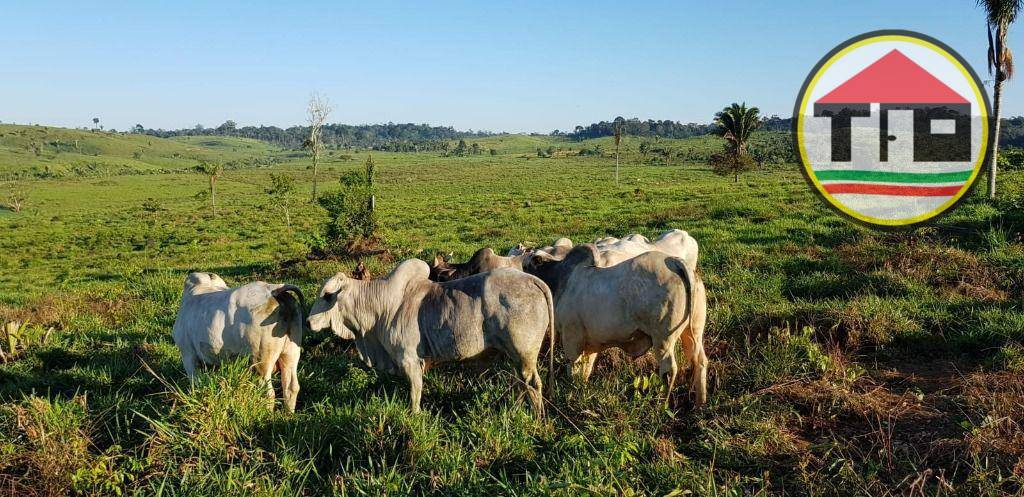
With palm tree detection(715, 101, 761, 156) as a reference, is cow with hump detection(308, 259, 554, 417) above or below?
below

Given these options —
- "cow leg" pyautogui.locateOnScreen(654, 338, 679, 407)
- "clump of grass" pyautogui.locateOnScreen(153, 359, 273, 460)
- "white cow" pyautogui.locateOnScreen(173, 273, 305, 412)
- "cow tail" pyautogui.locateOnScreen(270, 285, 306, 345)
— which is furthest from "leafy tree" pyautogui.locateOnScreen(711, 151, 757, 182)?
"clump of grass" pyautogui.locateOnScreen(153, 359, 273, 460)

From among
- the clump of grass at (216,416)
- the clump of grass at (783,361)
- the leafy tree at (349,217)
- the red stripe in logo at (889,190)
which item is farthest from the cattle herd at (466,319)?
the red stripe in logo at (889,190)

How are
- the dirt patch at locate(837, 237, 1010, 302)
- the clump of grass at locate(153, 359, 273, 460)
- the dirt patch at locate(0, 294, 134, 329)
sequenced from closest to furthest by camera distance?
the clump of grass at locate(153, 359, 273, 460) < the dirt patch at locate(837, 237, 1010, 302) < the dirt patch at locate(0, 294, 134, 329)

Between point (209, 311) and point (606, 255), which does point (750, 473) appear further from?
point (209, 311)

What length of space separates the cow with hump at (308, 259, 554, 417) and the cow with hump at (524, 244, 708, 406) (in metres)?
0.56

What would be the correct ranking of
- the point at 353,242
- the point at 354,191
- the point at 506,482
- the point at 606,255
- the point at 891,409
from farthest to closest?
1. the point at 354,191
2. the point at 353,242
3. the point at 606,255
4. the point at 891,409
5. the point at 506,482

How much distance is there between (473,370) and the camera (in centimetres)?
610

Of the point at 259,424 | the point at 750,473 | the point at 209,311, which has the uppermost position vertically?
the point at 209,311

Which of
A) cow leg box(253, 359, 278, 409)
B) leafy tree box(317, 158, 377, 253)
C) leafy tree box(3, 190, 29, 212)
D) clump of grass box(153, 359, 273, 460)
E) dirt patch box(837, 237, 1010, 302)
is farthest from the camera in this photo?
leafy tree box(3, 190, 29, 212)

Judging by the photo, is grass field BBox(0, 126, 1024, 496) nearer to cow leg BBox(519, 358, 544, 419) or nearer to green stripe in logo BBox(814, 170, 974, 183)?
cow leg BBox(519, 358, 544, 419)

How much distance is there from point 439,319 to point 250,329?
1.69 metres

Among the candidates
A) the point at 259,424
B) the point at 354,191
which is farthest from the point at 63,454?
the point at 354,191

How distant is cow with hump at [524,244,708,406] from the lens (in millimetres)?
5121

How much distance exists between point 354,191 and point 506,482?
16.3 m
